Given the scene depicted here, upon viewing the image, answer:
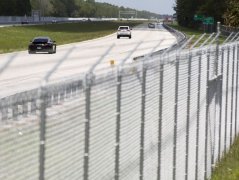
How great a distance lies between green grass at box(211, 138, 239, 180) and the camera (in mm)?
10352

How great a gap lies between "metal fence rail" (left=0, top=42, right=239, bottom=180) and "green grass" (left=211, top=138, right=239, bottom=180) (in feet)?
0.68

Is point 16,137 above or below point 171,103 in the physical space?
above

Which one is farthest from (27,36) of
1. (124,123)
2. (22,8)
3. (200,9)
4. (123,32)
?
(22,8)

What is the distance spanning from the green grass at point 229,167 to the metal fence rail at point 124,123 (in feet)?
0.68

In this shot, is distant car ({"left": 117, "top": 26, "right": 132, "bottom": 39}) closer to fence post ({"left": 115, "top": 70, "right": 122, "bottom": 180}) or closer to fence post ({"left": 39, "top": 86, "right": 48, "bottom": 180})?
fence post ({"left": 115, "top": 70, "right": 122, "bottom": 180})

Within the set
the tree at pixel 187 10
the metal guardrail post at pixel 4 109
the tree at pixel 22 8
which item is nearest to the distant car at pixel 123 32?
the tree at pixel 187 10

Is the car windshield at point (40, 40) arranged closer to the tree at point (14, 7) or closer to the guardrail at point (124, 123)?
the guardrail at point (124, 123)

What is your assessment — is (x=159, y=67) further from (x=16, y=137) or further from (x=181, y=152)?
(x=16, y=137)

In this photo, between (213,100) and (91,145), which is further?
(213,100)

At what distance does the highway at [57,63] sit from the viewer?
13.9 ft


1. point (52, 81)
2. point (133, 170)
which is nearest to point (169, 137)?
point (133, 170)

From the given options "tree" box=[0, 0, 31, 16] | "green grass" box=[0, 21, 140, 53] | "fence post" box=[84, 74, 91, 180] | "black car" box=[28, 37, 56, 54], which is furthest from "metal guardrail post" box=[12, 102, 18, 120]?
"tree" box=[0, 0, 31, 16]

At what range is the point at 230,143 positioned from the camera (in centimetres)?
1333

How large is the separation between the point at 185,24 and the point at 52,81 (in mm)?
164336
